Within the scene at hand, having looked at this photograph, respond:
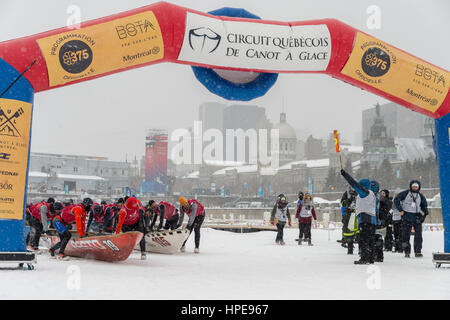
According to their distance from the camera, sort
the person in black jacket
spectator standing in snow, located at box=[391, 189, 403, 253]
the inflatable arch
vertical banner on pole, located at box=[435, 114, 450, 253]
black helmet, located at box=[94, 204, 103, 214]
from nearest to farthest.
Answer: the inflatable arch → vertical banner on pole, located at box=[435, 114, 450, 253] → the person in black jacket → black helmet, located at box=[94, 204, 103, 214] → spectator standing in snow, located at box=[391, 189, 403, 253]

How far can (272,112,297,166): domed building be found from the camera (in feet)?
497

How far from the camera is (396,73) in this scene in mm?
9578

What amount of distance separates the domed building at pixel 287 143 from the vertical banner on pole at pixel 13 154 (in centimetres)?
14244

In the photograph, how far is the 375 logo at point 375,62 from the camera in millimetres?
9461

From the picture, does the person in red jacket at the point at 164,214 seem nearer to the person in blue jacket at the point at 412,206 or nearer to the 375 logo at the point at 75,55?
the 375 logo at the point at 75,55

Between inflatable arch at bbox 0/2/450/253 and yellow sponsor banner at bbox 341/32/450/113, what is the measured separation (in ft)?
0.06

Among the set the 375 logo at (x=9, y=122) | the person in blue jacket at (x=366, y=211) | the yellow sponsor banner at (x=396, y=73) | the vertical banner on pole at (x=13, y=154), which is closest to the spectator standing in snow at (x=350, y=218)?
the person in blue jacket at (x=366, y=211)

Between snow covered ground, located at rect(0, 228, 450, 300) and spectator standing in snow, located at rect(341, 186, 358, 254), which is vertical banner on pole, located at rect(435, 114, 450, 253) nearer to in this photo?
snow covered ground, located at rect(0, 228, 450, 300)

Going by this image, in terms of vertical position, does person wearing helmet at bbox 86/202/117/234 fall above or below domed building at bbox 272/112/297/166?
below

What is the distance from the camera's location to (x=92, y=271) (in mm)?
8117

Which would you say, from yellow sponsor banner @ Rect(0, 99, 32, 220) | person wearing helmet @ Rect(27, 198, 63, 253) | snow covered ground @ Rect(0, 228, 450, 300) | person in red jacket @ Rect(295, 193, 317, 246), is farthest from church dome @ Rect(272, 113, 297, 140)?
yellow sponsor banner @ Rect(0, 99, 32, 220)

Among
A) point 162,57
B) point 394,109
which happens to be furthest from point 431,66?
point 394,109

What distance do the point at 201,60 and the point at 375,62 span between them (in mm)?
3192
